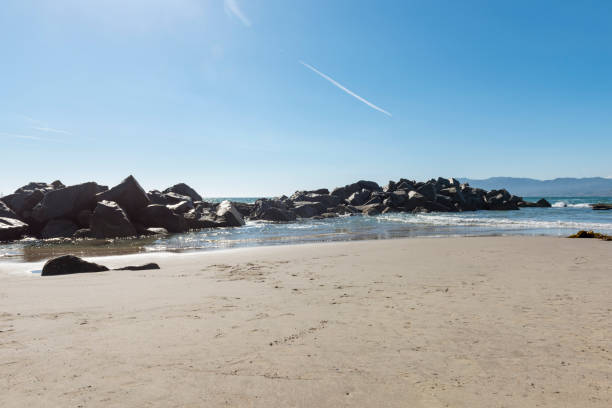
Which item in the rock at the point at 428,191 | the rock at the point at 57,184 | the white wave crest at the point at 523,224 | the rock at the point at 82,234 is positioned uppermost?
the rock at the point at 57,184

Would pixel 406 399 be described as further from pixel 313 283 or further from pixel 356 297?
pixel 313 283

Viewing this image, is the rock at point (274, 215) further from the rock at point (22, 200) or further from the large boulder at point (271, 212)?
the rock at point (22, 200)

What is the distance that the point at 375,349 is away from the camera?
3691 mm

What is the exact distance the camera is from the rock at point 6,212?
21.7 metres

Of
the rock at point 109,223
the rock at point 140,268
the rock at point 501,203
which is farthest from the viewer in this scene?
the rock at point 501,203

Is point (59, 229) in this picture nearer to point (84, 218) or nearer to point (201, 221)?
point (84, 218)

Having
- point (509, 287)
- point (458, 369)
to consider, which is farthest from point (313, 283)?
point (458, 369)

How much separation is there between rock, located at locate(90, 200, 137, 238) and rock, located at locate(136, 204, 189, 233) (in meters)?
2.83

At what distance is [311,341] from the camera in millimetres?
3936

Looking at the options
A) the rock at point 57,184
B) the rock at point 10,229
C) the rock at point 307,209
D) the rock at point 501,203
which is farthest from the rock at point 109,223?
the rock at point 501,203

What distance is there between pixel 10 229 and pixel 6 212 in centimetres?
248

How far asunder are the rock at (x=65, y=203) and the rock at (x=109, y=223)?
3.10 meters

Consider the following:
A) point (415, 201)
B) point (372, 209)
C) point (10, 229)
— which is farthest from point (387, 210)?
point (10, 229)

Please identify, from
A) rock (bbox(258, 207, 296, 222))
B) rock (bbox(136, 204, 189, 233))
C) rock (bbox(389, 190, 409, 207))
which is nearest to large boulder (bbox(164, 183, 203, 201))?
rock (bbox(258, 207, 296, 222))
